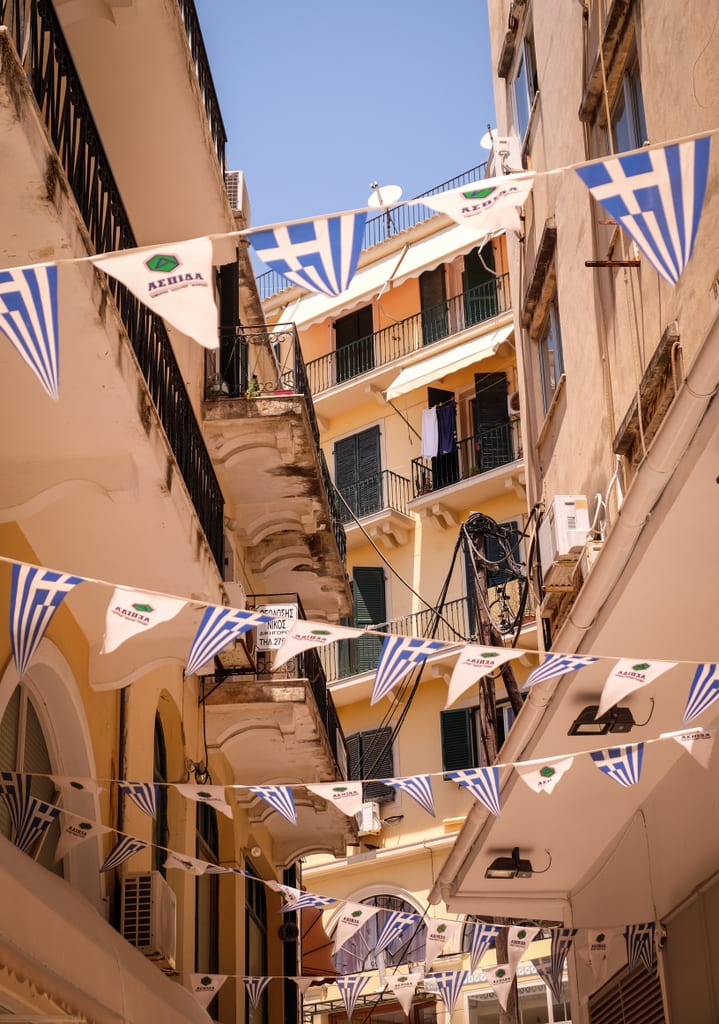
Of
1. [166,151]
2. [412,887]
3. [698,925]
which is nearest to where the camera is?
[698,925]

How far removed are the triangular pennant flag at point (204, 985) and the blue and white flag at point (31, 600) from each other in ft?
21.0

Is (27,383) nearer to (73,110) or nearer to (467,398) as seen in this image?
(73,110)

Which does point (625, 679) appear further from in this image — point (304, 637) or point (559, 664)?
point (304, 637)

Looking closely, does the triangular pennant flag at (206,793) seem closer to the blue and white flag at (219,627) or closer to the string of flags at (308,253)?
the blue and white flag at (219,627)

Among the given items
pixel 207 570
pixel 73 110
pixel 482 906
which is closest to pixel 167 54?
pixel 73 110

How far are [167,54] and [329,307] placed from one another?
64.0 feet

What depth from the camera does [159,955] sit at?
34.9 ft

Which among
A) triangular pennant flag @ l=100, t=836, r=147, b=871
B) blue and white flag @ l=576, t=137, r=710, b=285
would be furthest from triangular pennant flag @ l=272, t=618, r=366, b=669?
triangular pennant flag @ l=100, t=836, r=147, b=871

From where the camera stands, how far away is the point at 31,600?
688 centimetres

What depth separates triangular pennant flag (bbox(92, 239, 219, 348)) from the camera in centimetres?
565

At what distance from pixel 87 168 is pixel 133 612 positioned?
314 cm

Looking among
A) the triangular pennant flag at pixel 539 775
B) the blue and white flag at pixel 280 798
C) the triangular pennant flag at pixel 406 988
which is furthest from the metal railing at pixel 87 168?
the triangular pennant flag at pixel 406 988

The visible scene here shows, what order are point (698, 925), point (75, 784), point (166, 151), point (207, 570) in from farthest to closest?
point (166, 151) < point (698, 925) < point (207, 570) < point (75, 784)

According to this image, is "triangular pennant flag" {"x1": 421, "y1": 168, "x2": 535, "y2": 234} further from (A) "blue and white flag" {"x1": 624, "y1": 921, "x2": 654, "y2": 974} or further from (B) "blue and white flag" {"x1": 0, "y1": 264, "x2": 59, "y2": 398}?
(A) "blue and white flag" {"x1": 624, "y1": 921, "x2": 654, "y2": 974}
